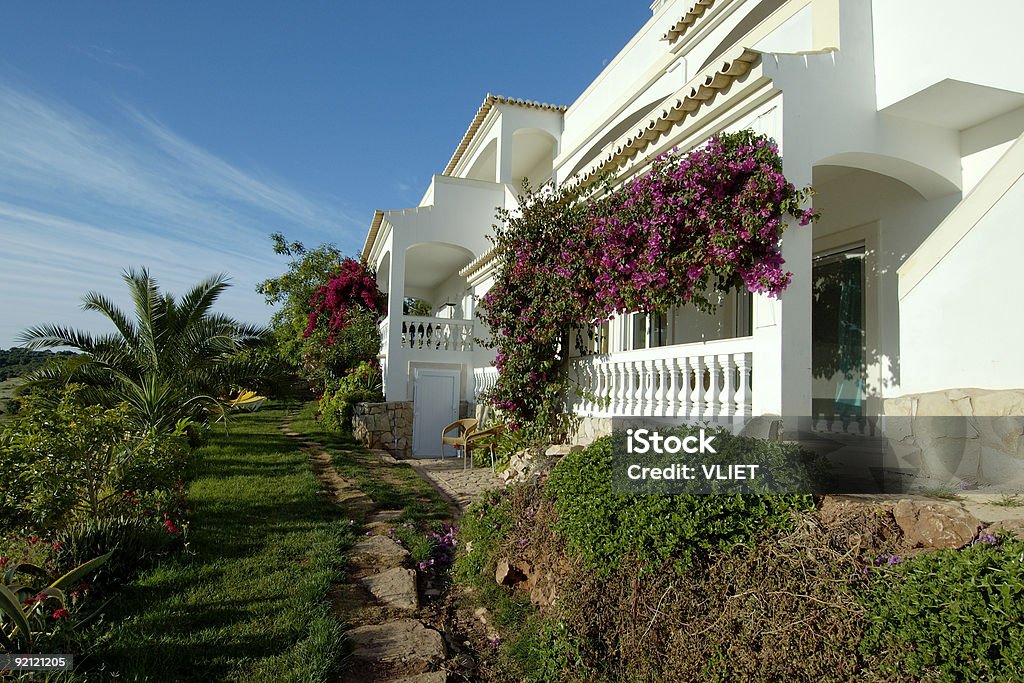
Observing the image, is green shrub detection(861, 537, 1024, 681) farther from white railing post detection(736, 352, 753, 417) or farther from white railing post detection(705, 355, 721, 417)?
white railing post detection(705, 355, 721, 417)

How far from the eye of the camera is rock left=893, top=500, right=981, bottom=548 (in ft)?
9.97

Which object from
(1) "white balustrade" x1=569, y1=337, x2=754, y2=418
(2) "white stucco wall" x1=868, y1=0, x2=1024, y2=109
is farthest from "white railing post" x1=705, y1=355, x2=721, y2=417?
(2) "white stucco wall" x1=868, y1=0, x2=1024, y2=109

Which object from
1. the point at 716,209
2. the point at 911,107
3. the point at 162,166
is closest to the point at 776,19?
the point at 911,107

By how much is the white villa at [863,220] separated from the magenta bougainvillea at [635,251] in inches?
11.7

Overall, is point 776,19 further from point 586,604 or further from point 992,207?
point 586,604

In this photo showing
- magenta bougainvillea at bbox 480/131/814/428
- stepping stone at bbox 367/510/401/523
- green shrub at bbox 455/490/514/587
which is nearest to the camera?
green shrub at bbox 455/490/514/587

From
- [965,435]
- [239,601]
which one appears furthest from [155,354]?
[965,435]

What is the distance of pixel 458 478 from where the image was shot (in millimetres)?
9359

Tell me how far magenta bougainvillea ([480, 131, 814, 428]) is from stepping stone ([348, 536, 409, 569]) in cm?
292

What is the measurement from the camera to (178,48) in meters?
9.30

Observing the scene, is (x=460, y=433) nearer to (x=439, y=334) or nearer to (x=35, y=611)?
(x=439, y=334)

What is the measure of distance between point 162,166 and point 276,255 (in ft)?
49.9

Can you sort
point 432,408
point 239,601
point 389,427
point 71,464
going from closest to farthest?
point 239,601 < point 71,464 < point 389,427 < point 432,408

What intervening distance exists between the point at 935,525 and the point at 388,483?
663cm
